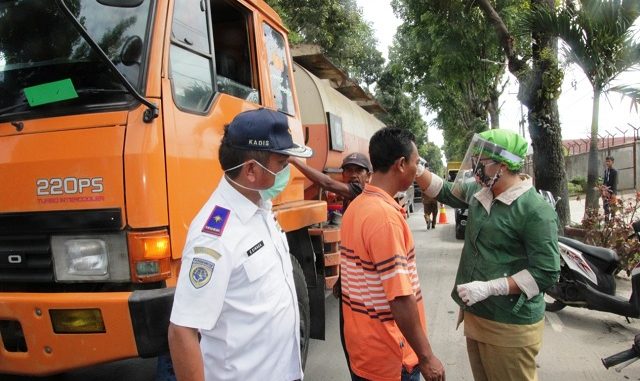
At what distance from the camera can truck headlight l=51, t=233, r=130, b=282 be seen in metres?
2.20

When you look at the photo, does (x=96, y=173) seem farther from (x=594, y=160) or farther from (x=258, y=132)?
(x=594, y=160)

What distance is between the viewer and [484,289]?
90.4 inches

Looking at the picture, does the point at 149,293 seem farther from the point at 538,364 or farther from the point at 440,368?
the point at 538,364

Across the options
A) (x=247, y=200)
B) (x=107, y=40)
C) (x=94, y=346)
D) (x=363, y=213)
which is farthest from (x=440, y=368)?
(x=107, y=40)

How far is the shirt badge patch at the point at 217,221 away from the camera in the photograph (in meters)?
1.49

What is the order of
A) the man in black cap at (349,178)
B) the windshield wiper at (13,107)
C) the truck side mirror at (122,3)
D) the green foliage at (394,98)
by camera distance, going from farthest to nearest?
the green foliage at (394,98), the man in black cap at (349,178), the windshield wiper at (13,107), the truck side mirror at (122,3)

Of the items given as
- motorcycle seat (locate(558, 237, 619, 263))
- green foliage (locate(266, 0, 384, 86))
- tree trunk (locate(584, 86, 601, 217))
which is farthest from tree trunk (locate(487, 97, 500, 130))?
motorcycle seat (locate(558, 237, 619, 263))

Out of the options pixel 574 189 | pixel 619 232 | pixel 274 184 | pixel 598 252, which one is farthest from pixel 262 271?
pixel 574 189

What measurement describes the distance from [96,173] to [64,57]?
2.41ft

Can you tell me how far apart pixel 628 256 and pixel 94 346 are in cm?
579

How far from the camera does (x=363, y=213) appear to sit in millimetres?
2029

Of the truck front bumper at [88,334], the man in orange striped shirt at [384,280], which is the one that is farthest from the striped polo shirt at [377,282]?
the truck front bumper at [88,334]

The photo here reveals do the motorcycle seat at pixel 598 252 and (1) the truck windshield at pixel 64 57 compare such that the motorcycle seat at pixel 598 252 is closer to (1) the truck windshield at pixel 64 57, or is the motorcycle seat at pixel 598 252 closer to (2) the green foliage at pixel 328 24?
(1) the truck windshield at pixel 64 57

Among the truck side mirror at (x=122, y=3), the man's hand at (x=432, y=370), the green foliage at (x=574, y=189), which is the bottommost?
the green foliage at (x=574, y=189)
